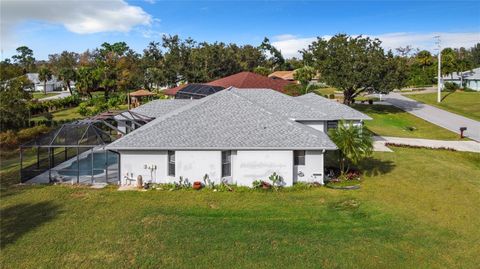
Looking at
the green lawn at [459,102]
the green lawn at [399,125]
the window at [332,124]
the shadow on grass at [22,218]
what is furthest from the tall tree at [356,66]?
the shadow on grass at [22,218]

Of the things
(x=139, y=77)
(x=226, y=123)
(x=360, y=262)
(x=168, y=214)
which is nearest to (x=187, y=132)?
(x=226, y=123)

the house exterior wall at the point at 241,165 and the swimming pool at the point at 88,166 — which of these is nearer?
the house exterior wall at the point at 241,165

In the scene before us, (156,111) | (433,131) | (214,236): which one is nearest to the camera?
(214,236)

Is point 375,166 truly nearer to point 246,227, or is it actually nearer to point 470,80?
point 246,227

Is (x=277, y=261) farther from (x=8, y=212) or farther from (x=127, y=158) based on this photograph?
(x=8, y=212)

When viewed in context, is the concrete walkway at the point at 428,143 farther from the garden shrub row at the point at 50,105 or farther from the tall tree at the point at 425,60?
the tall tree at the point at 425,60

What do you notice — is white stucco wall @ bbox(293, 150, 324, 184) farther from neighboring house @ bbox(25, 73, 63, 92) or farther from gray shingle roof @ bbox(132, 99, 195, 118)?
neighboring house @ bbox(25, 73, 63, 92)
